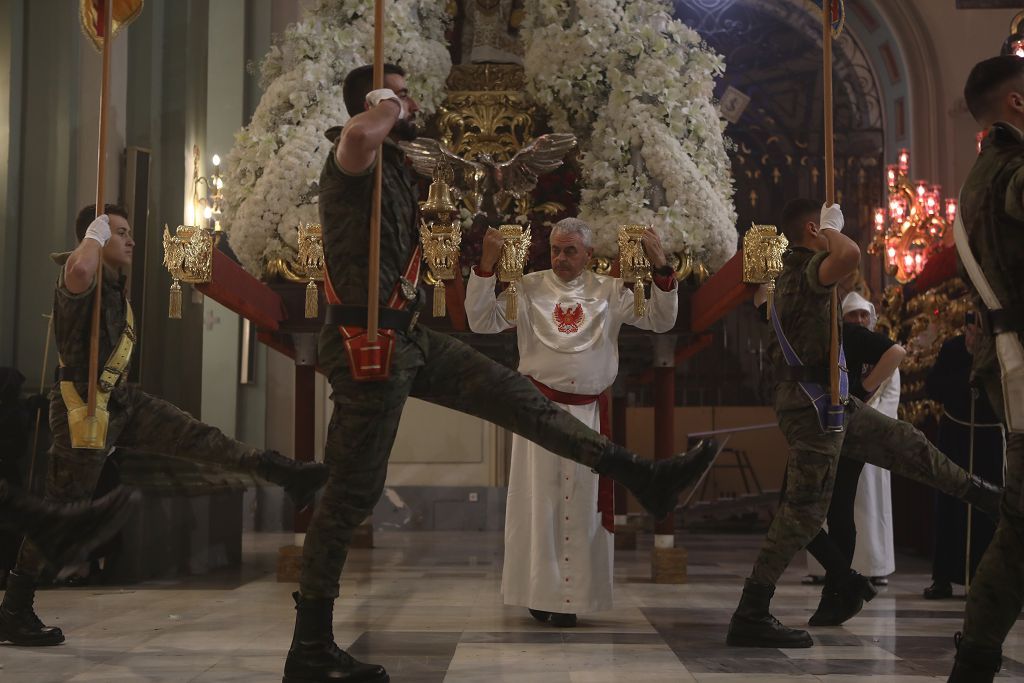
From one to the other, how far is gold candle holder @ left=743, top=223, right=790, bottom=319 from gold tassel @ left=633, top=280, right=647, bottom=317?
2.33 ft

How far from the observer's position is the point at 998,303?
3471 millimetres

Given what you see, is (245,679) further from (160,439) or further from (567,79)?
(567,79)

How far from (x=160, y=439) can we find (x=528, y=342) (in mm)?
1758

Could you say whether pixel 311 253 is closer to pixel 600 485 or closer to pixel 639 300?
pixel 639 300

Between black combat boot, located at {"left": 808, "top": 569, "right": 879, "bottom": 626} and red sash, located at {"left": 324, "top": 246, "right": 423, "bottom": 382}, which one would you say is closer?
red sash, located at {"left": 324, "top": 246, "right": 423, "bottom": 382}

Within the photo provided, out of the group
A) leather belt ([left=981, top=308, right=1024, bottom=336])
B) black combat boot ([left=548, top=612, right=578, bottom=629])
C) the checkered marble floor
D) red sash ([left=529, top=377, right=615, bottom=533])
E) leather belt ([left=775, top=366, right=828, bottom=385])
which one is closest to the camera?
leather belt ([left=981, top=308, right=1024, bottom=336])

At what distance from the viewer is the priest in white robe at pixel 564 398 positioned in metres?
5.44

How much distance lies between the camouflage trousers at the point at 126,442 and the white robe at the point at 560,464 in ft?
4.49

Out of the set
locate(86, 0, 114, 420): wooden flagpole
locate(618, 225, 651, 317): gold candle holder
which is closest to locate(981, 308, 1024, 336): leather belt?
locate(618, 225, 651, 317): gold candle holder

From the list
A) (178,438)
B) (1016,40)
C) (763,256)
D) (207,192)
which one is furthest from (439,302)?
(207,192)

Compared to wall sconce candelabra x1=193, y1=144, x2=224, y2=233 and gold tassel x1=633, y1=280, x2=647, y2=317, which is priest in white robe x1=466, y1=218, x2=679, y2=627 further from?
wall sconce candelabra x1=193, y1=144, x2=224, y2=233

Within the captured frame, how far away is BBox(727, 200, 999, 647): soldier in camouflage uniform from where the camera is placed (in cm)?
466

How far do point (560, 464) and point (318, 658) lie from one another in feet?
7.10

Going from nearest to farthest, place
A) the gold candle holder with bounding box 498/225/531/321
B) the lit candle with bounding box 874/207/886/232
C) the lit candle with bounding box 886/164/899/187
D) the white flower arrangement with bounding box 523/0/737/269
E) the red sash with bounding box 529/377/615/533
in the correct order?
the red sash with bounding box 529/377/615/533 < the gold candle holder with bounding box 498/225/531/321 < the white flower arrangement with bounding box 523/0/737/269 < the lit candle with bounding box 886/164/899/187 < the lit candle with bounding box 874/207/886/232
